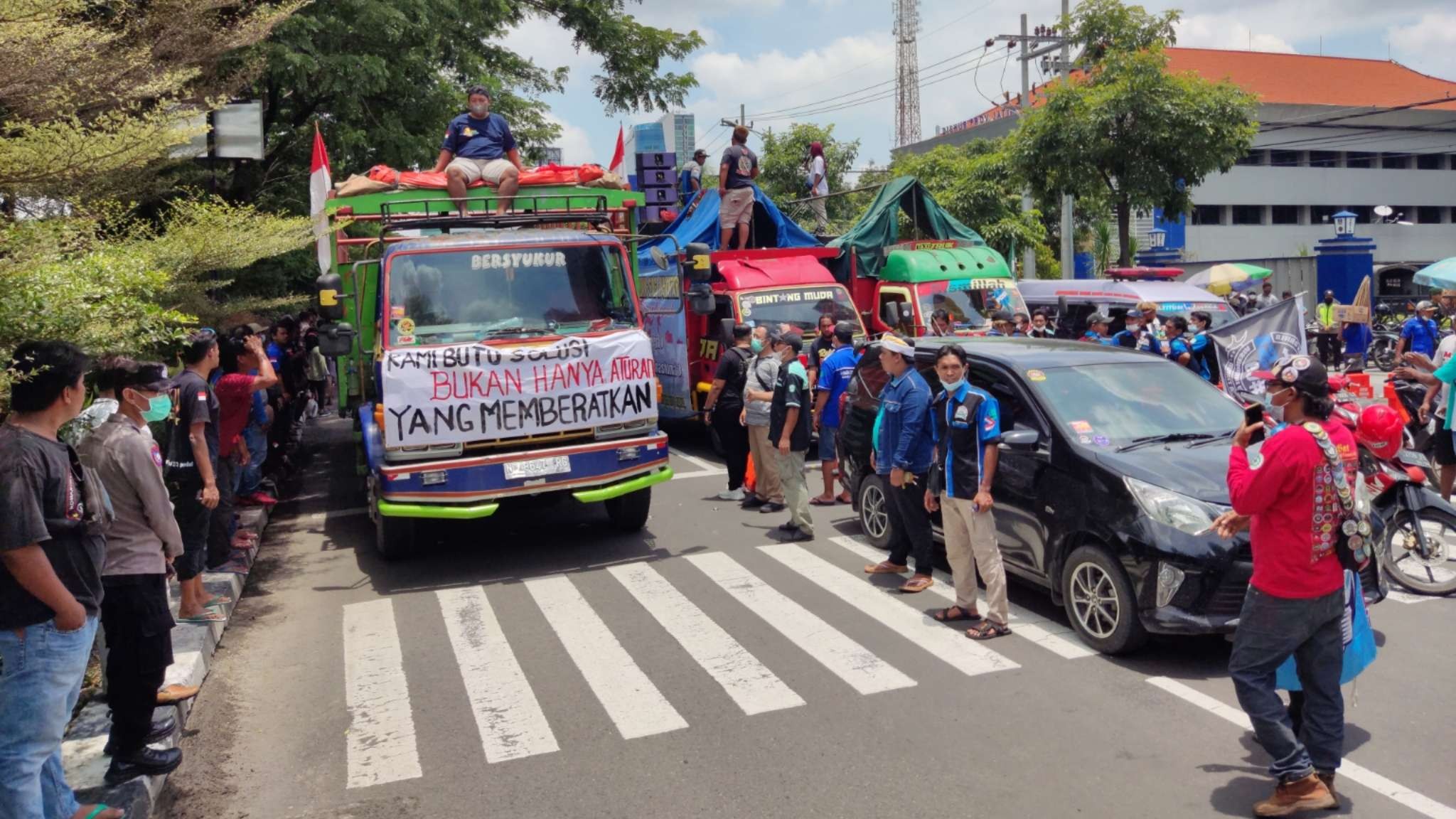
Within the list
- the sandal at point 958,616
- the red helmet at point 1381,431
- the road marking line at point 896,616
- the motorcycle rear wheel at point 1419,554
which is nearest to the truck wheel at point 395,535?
the road marking line at point 896,616

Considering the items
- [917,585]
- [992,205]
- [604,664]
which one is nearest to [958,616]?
[917,585]

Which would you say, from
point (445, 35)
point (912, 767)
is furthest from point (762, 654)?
point (445, 35)

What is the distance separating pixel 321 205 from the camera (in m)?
11.0

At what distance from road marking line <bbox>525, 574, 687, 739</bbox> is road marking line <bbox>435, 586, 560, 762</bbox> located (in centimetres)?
35

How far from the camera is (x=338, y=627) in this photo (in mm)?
7781

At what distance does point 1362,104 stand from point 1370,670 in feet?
166

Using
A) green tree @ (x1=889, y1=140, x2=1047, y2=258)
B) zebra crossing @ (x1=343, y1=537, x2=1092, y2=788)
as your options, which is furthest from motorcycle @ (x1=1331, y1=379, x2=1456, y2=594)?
green tree @ (x1=889, y1=140, x2=1047, y2=258)

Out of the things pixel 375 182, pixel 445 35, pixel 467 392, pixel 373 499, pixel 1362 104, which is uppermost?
pixel 1362 104

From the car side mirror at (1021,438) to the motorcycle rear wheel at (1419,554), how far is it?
107 inches

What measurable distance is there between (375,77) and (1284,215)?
4341cm

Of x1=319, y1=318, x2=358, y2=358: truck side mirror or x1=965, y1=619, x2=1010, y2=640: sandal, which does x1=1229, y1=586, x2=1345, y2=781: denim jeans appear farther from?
x1=319, y1=318, x2=358, y2=358: truck side mirror

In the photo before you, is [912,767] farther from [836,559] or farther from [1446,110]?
[1446,110]

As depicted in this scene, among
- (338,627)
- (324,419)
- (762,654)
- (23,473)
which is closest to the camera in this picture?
(23,473)

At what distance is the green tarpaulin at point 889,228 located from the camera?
54.6ft
